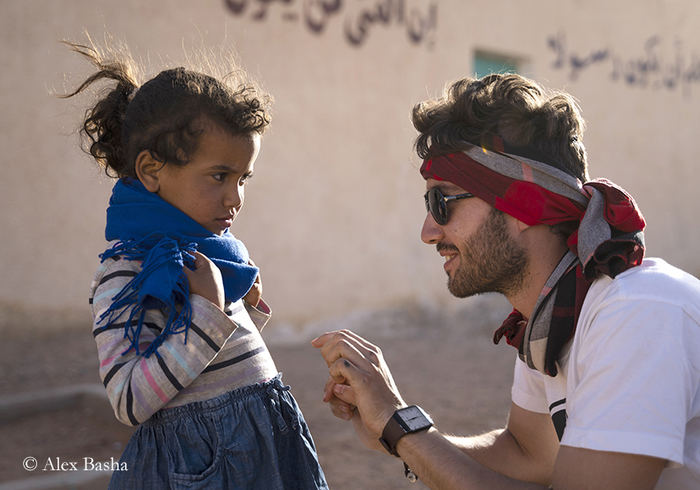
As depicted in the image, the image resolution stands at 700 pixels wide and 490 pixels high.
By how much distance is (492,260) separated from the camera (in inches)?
83.4

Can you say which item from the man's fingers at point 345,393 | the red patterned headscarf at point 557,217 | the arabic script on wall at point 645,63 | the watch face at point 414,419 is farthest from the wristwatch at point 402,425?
the arabic script on wall at point 645,63

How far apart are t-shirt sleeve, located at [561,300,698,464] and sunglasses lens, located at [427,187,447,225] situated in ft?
2.11

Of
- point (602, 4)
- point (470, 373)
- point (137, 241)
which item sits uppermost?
point (602, 4)

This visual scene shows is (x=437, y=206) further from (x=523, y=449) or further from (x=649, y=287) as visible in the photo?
(x=523, y=449)

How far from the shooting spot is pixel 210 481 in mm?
1740

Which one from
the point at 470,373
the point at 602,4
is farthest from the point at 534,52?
the point at 470,373

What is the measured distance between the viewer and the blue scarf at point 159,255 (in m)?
1.71

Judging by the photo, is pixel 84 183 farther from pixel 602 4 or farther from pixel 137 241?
pixel 602 4

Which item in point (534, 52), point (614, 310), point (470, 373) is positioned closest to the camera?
point (614, 310)

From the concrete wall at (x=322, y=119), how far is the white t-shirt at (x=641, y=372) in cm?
374

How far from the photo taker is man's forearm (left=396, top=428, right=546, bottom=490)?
5.81 ft

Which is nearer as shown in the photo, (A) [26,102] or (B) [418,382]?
(A) [26,102]

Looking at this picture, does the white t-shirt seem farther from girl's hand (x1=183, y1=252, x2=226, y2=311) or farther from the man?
girl's hand (x1=183, y1=252, x2=226, y2=311)

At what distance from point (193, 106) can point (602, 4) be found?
11416mm
